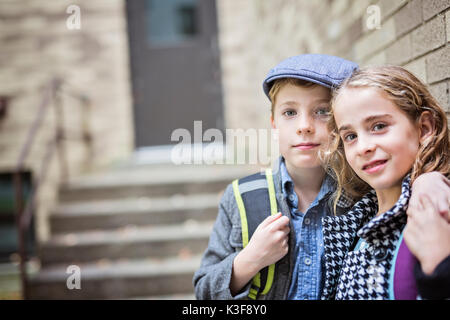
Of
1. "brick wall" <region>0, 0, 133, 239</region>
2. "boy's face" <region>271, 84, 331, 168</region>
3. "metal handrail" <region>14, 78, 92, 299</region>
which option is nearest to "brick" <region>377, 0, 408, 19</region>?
"boy's face" <region>271, 84, 331, 168</region>

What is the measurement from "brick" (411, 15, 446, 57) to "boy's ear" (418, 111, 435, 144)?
0.41 meters

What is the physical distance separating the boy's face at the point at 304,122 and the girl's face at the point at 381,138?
15cm

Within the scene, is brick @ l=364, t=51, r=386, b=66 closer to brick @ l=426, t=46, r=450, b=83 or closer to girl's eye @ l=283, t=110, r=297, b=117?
brick @ l=426, t=46, r=450, b=83

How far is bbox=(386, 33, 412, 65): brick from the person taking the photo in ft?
4.74

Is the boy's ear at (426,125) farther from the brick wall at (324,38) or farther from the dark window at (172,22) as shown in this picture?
the dark window at (172,22)

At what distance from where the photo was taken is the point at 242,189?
1231 millimetres

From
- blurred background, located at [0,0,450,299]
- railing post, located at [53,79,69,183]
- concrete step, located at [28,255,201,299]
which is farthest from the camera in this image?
railing post, located at [53,79,69,183]

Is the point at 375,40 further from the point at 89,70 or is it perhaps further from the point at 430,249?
the point at 89,70

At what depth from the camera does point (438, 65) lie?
48.8 inches

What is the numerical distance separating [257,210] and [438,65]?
80cm

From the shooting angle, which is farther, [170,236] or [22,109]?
[22,109]
